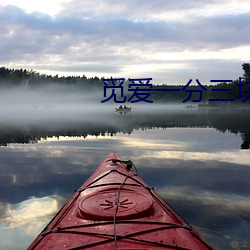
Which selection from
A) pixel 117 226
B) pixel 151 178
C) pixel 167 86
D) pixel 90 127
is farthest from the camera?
pixel 167 86

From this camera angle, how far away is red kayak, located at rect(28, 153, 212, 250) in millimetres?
4422

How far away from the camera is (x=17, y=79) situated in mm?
140125

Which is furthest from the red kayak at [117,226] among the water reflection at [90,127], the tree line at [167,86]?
the tree line at [167,86]

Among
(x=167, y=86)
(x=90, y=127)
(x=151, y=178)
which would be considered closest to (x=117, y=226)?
(x=151, y=178)

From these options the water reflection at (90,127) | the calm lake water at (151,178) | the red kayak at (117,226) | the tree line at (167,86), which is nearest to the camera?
the red kayak at (117,226)

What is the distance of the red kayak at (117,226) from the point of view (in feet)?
14.5

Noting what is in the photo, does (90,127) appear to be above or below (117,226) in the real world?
below

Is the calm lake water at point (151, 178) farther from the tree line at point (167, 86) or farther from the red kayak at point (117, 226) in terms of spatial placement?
the tree line at point (167, 86)

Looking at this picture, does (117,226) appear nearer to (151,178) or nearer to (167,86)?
(151,178)

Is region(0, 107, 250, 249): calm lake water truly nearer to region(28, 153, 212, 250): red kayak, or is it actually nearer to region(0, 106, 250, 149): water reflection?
region(28, 153, 212, 250): red kayak

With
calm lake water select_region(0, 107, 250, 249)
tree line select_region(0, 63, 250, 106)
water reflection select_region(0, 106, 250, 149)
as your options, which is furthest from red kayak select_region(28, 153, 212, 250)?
tree line select_region(0, 63, 250, 106)

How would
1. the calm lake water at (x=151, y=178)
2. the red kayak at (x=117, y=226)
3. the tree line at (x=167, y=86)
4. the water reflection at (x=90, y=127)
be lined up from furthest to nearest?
1. the tree line at (x=167, y=86)
2. the water reflection at (x=90, y=127)
3. the calm lake water at (x=151, y=178)
4. the red kayak at (x=117, y=226)

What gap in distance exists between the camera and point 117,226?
16.0 ft

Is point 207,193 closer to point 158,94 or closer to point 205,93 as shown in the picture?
point 205,93
